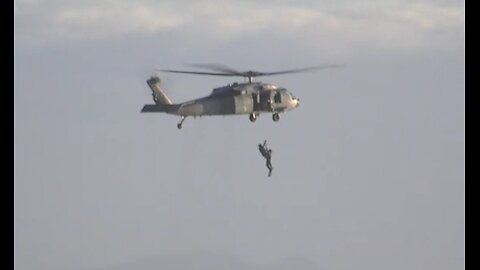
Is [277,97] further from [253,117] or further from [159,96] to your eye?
[159,96]

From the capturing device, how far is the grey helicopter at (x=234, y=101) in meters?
55.8

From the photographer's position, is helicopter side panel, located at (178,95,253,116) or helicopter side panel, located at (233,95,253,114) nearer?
helicopter side panel, located at (178,95,253,116)

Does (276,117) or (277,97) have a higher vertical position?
(277,97)

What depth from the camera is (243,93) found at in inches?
2295

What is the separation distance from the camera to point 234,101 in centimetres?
5791

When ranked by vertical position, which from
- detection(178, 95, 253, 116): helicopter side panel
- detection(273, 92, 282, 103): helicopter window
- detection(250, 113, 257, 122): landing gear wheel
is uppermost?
detection(273, 92, 282, 103): helicopter window

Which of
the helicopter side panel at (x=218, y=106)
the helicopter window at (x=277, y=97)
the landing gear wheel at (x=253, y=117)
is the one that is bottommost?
the landing gear wheel at (x=253, y=117)

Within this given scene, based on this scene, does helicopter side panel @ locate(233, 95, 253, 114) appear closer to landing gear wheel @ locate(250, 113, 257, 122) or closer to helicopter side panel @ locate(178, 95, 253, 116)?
helicopter side panel @ locate(178, 95, 253, 116)

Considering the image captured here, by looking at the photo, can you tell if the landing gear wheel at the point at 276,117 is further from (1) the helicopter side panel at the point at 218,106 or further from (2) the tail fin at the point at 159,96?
(2) the tail fin at the point at 159,96

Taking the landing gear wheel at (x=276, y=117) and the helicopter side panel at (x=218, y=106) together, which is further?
the landing gear wheel at (x=276, y=117)

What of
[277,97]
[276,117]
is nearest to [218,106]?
[276,117]

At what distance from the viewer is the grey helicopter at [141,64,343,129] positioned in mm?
55750
